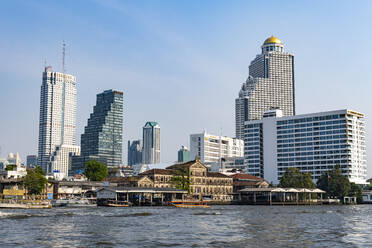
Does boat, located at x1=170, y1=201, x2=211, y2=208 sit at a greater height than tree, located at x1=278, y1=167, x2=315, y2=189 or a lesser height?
lesser

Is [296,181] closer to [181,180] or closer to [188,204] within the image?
[181,180]

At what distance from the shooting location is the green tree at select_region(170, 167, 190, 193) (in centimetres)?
18270

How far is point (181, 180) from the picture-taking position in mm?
184125

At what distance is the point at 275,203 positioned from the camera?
17700 cm

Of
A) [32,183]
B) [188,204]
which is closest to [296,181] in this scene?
[188,204]

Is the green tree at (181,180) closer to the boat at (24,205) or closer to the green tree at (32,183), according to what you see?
the green tree at (32,183)

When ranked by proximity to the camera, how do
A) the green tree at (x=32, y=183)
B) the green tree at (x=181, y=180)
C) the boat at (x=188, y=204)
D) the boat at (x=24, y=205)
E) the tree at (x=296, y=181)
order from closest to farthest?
the boat at (x=24, y=205), the boat at (x=188, y=204), the green tree at (x=32, y=183), the green tree at (x=181, y=180), the tree at (x=296, y=181)

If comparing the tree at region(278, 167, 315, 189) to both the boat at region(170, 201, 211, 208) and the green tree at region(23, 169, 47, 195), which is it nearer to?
the boat at region(170, 201, 211, 208)

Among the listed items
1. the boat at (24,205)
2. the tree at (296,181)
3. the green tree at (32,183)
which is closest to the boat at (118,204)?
the green tree at (32,183)

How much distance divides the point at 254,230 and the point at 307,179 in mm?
139906

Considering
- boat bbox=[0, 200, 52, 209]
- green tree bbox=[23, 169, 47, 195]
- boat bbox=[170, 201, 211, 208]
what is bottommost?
boat bbox=[170, 201, 211, 208]

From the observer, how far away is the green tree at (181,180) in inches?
7193

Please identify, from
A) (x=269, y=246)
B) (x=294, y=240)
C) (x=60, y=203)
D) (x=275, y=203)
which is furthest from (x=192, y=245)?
(x=275, y=203)

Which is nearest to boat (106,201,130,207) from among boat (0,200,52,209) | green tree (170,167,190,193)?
boat (0,200,52,209)
